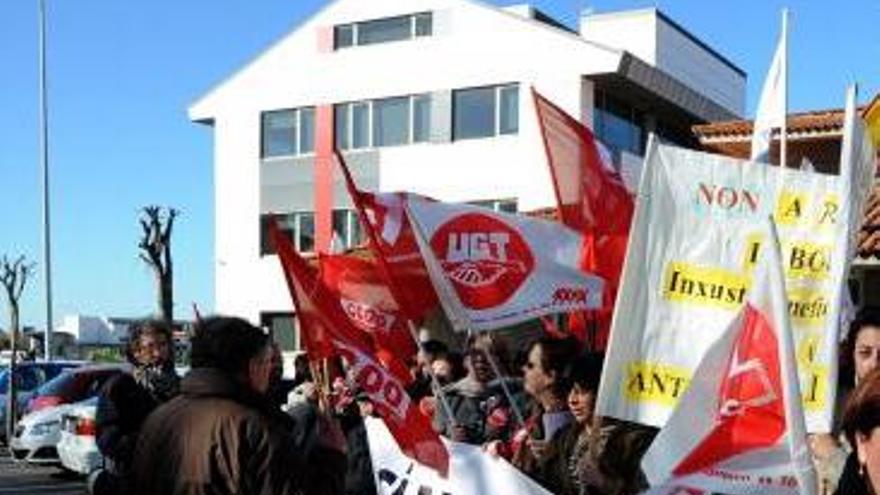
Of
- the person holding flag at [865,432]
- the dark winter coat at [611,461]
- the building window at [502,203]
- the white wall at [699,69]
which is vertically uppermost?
the white wall at [699,69]

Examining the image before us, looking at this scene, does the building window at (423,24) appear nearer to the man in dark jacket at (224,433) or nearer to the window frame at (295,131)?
the window frame at (295,131)

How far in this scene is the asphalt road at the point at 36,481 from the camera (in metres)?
16.3

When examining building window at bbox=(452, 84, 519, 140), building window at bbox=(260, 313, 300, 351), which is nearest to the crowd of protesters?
building window at bbox=(452, 84, 519, 140)

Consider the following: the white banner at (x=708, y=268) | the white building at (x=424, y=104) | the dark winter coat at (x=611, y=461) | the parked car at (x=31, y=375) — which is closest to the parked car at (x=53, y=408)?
the parked car at (x=31, y=375)

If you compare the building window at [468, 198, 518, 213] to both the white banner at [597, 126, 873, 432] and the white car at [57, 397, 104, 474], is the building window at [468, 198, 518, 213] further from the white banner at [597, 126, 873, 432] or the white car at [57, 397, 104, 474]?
the white banner at [597, 126, 873, 432]

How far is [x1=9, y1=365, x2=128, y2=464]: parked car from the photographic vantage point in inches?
693

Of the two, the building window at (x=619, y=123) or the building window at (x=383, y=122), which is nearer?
the building window at (x=619, y=123)

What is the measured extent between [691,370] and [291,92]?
1199 inches

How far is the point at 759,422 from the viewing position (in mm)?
3539

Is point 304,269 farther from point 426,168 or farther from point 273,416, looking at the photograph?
point 426,168

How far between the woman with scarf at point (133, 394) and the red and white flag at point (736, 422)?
115 inches

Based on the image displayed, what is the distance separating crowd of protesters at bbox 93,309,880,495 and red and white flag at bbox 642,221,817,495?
0.21 metres

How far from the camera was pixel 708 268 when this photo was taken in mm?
4430

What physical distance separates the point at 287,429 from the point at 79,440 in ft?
40.1
